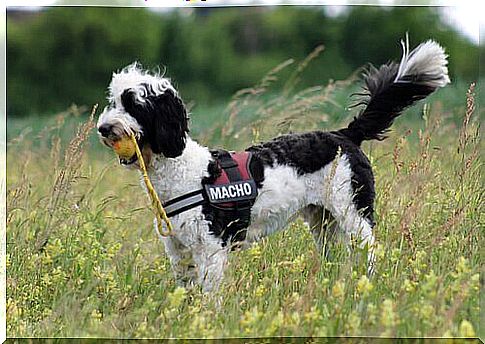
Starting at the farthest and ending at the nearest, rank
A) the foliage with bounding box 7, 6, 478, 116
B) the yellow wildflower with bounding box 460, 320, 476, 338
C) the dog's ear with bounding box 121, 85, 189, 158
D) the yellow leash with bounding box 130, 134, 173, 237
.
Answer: the foliage with bounding box 7, 6, 478, 116 → the yellow leash with bounding box 130, 134, 173, 237 → the dog's ear with bounding box 121, 85, 189, 158 → the yellow wildflower with bounding box 460, 320, 476, 338

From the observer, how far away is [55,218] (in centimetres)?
458

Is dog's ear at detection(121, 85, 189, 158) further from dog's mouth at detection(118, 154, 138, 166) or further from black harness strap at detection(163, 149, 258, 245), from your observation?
black harness strap at detection(163, 149, 258, 245)

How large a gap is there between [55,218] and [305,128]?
198 cm

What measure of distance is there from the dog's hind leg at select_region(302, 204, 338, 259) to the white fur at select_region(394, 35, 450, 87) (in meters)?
0.76

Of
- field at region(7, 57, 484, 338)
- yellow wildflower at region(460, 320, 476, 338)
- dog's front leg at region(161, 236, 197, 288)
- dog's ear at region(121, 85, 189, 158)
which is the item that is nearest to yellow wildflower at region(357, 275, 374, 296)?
field at region(7, 57, 484, 338)

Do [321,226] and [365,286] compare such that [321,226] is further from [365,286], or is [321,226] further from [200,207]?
[365,286]

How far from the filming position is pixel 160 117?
371 centimetres

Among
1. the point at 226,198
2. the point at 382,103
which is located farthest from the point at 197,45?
the point at 226,198

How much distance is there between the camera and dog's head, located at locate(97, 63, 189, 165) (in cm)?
358

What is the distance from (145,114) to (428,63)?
4.54 ft

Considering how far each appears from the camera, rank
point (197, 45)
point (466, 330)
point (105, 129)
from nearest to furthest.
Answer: point (466, 330) → point (105, 129) → point (197, 45)

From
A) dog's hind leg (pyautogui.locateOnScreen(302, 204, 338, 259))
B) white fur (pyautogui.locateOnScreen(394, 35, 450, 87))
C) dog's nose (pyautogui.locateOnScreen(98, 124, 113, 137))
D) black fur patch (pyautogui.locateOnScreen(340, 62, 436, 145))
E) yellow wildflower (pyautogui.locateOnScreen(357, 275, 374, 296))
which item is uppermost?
white fur (pyautogui.locateOnScreen(394, 35, 450, 87))

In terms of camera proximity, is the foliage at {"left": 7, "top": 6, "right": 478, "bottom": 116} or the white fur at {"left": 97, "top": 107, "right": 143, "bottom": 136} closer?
the white fur at {"left": 97, "top": 107, "right": 143, "bottom": 136}

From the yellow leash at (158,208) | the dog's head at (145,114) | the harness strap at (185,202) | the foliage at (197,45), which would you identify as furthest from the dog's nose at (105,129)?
the foliage at (197,45)
